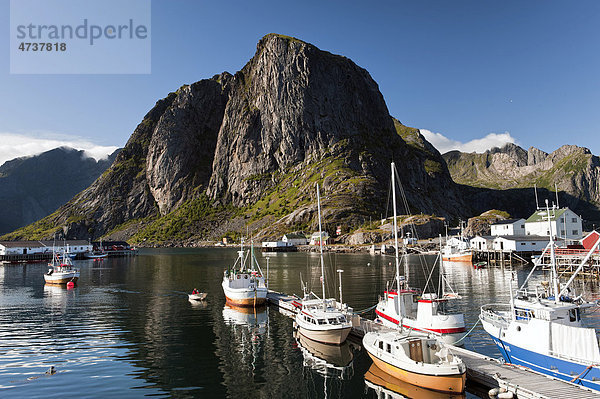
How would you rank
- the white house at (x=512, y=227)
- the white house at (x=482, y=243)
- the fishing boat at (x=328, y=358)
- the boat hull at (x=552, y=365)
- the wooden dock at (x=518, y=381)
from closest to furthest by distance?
1. the wooden dock at (x=518, y=381)
2. the boat hull at (x=552, y=365)
3. the fishing boat at (x=328, y=358)
4. the white house at (x=482, y=243)
5. the white house at (x=512, y=227)

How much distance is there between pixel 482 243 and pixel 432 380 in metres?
124

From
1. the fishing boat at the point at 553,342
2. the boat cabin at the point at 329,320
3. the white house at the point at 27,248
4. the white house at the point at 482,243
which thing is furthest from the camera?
the white house at the point at 27,248

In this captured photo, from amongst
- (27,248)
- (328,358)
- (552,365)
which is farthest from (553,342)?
(27,248)

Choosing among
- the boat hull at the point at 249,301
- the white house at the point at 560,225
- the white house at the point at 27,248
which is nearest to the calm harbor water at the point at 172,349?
the boat hull at the point at 249,301

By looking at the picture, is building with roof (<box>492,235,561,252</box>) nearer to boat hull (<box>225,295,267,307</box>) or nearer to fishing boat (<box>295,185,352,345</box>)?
boat hull (<box>225,295,267,307</box>)

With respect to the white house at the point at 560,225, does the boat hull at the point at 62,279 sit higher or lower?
lower

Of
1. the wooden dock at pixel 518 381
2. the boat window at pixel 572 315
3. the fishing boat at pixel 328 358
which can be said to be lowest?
the fishing boat at pixel 328 358

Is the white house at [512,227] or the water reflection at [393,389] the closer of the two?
the water reflection at [393,389]

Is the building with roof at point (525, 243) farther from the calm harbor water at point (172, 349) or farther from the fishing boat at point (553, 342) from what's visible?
the fishing boat at point (553, 342)

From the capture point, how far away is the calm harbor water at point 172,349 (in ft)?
88.1

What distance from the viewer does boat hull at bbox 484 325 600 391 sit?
2255 centimetres

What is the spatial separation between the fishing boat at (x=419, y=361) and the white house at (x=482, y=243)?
114968 millimetres

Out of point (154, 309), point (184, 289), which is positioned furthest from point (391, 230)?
point (154, 309)

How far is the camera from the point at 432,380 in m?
24.9
